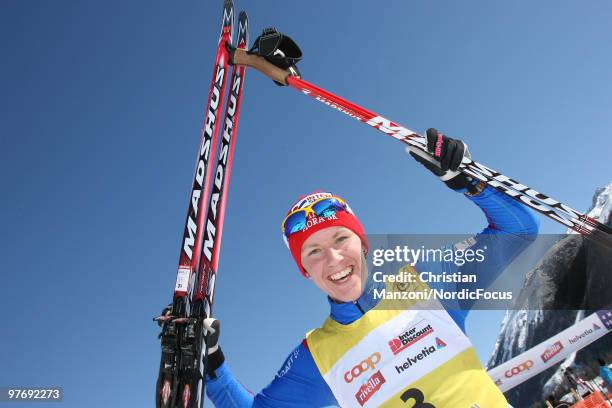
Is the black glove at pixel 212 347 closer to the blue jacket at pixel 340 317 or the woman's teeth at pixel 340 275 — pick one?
the blue jacket at pixel 340 317

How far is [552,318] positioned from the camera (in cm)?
3725

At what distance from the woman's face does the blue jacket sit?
6.1 inches

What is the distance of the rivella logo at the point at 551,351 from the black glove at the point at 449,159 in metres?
7.67

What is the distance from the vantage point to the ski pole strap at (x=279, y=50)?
18.9ft

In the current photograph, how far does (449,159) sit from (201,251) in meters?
2.93

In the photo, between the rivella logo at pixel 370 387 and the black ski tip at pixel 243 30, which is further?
the black ski tip at pixel 243 30

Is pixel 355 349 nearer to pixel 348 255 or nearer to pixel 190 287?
pixel 348 255

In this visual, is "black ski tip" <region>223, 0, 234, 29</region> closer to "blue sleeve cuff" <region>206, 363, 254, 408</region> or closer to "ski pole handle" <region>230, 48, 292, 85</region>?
"ski pole handle" <region>230, 48, 292, 85</region>

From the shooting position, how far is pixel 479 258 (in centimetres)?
343

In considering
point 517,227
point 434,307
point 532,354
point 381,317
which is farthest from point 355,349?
point 532,354

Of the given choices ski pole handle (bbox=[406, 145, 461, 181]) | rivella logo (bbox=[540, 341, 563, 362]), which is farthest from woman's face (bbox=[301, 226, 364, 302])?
rivella logo (bbox=[540, 341, 563, 362])

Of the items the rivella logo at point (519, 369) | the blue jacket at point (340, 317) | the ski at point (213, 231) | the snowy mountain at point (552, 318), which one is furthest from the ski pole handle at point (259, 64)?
the snowy mountain at point (552, 318)

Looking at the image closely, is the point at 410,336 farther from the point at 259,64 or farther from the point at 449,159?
the point at 259,64

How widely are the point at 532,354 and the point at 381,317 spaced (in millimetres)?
7826
